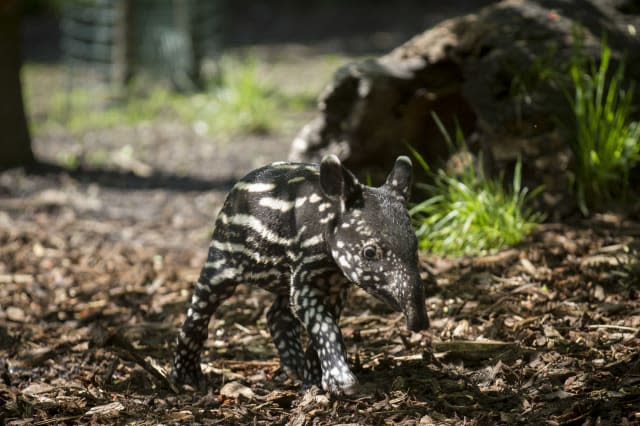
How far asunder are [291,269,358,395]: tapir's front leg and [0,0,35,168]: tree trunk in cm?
571

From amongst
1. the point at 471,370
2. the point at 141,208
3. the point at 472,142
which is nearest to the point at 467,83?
the point at 472,142

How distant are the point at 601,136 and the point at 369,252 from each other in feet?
9.04

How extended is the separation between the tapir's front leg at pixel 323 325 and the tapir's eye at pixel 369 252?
0.28m

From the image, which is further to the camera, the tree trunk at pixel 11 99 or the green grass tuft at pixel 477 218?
the tree trunk at pixel 11 99

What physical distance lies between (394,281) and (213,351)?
66.5 inches

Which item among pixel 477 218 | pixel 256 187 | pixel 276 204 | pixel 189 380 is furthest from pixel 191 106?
pixel 276 204

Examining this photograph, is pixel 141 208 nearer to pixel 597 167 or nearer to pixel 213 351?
pixel 213 351

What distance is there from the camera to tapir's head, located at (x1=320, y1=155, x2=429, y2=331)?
143 inches

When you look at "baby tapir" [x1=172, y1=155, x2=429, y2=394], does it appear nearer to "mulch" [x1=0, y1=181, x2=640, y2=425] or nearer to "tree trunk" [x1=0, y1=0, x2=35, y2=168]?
"mulch" [x1=0, y1=181, x2=640, y2=425]

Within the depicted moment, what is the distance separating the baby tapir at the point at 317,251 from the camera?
3666 millimetres

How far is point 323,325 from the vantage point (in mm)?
3805

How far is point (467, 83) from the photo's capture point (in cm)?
605

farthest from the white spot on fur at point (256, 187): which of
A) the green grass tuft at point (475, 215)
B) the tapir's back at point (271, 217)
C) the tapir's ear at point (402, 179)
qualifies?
the green grass tuft at point (475, 215)

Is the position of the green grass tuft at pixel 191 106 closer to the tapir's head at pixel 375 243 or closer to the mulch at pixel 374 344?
the mulch at pixel 374 344
